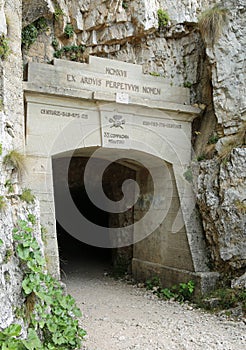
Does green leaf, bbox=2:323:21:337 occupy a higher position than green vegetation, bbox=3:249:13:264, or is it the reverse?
green vegetation, bbox=3:249:13:264

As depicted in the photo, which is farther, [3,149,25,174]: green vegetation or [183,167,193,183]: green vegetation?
[183,167,193,183]: green vegetation

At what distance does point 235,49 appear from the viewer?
709 cm

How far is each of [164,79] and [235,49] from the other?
148 cm

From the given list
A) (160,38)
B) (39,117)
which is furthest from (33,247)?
(160,38)

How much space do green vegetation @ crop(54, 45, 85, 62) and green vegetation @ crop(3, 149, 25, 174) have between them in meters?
2.56

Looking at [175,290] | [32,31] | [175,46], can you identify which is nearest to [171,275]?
[175,290]

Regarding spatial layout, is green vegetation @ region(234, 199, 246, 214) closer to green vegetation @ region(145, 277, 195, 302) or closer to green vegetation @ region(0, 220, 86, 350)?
green vegetation @ region(145, 277, 195, 302)

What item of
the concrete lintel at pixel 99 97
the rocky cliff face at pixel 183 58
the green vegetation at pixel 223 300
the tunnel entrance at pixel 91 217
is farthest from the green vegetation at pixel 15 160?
the green vegetation at pixel 223 300

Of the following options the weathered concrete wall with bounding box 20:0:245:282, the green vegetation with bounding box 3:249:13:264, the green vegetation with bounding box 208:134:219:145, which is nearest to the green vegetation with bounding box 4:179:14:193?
the green vegetation with bounding box 3:249:13:264

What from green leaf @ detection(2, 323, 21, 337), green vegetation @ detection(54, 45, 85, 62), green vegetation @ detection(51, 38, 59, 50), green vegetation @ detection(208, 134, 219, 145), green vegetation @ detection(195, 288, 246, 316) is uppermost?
green vegetation @ detection(51, 38, 59, 50)

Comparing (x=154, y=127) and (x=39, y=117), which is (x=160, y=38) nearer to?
(x=154, y=127)

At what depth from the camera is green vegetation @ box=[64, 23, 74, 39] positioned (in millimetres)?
7135

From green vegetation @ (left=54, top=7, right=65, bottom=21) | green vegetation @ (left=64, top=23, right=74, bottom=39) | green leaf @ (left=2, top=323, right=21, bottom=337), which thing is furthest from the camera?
green vegetation @ (left=64, top=23, right=74, bottom=39)

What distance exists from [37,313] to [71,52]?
507cm
